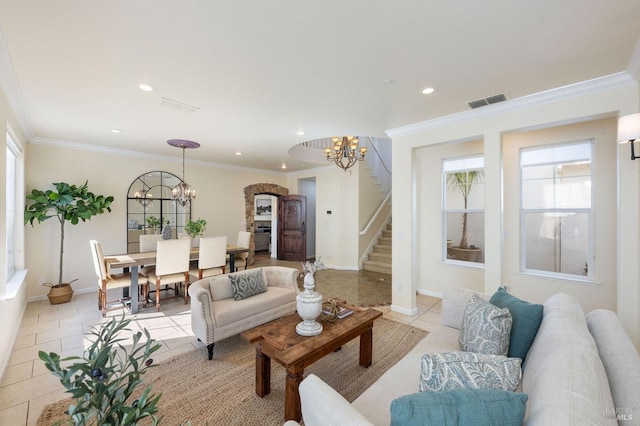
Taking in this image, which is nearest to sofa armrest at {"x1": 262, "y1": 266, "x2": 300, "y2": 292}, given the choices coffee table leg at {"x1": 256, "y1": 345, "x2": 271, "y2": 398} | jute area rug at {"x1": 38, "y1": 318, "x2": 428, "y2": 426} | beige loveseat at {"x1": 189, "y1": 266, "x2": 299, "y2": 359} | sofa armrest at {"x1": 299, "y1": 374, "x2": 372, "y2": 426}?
beige loveseat at {"x1": 189, "y1": 266, "x2": 299, "y2": 359}

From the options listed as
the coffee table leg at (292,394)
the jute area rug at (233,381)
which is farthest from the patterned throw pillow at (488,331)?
the coffee table leg at (292,394)

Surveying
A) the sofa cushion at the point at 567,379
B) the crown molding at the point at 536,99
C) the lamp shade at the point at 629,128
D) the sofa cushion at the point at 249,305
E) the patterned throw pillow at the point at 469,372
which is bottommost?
the sofa cushion at the point at 249,305

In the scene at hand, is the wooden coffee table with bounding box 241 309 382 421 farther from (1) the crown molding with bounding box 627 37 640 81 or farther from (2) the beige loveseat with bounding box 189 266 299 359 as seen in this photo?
(1) the crown molding with bounding box 627 37 640 81

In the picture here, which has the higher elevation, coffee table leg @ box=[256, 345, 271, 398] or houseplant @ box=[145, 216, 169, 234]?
houseplant @ box=[145, 216, 169, 234]

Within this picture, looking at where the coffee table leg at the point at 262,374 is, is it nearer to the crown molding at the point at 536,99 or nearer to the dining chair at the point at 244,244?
the crown molding at the point at 536,99

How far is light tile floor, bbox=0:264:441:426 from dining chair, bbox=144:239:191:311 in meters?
0.41

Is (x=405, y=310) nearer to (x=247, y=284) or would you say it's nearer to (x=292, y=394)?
(x=247, y=284)

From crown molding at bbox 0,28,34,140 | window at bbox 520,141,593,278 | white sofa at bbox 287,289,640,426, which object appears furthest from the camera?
window at bbox 520,141,593,278

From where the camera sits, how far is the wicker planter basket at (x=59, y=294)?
4199 mm

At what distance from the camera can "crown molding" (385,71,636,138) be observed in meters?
2.44

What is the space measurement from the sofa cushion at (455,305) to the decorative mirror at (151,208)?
16.0 ft

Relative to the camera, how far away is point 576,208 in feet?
11.3

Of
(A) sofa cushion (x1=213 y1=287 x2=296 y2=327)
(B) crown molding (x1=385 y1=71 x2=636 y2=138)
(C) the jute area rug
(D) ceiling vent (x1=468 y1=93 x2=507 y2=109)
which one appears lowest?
(C) the jute area rug

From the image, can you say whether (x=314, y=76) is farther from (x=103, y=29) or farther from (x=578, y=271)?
(x=578, y=271)
